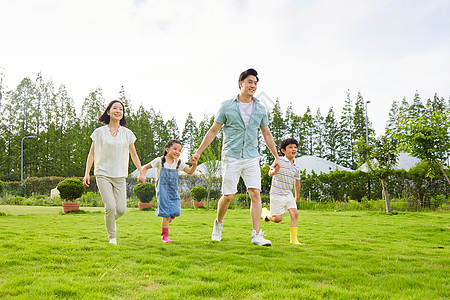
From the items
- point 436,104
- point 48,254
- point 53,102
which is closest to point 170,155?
point 48,254

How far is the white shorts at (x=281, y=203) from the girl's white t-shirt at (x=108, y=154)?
2163 mm

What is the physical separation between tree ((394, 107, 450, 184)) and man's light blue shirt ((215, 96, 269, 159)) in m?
4.92

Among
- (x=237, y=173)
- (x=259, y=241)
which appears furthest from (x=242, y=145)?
(x=259, y=241)

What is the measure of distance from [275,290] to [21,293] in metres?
1.68

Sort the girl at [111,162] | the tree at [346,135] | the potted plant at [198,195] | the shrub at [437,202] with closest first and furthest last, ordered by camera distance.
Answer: the girl at [111,162]
the shrub at [437,202]
the potted plant at [198,195]
the tree at [346,135]

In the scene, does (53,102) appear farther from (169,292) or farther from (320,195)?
(169,292)

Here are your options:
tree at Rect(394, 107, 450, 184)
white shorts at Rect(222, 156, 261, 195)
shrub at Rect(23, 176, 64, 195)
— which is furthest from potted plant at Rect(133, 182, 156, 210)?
shrub at Rect(23, 176, 64, 195)

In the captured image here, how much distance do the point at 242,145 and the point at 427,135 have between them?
5.33 metres

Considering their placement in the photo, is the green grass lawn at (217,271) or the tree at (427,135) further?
the tree at (427,135)

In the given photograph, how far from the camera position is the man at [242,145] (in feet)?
14.9

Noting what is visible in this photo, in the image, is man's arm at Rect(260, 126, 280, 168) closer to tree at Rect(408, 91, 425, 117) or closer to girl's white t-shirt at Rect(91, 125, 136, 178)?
girl's white t-shirt at Rect(91, 125, 136, 178)

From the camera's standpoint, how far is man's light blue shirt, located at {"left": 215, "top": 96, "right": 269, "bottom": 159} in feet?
15.0

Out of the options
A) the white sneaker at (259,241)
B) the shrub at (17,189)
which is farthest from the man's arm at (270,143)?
the shrub at (17,189)

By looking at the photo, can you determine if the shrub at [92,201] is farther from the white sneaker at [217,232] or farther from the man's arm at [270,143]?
the man's arm at [270,143]
